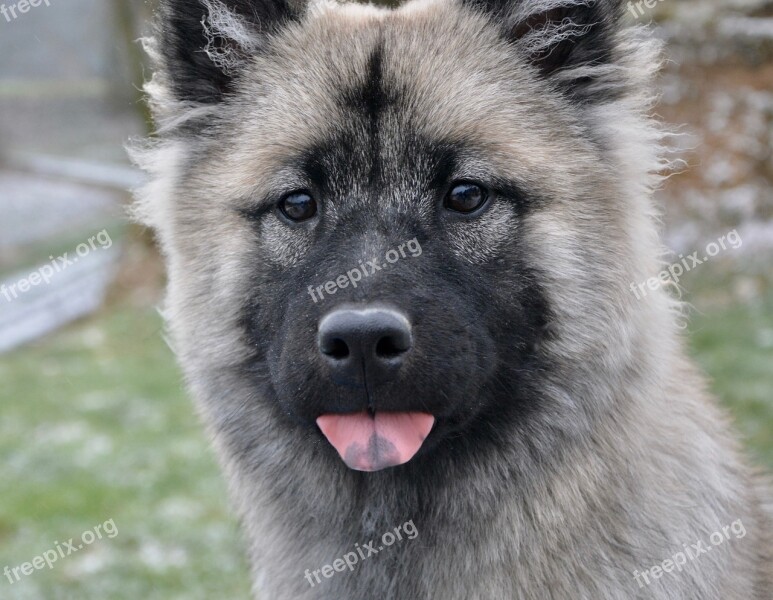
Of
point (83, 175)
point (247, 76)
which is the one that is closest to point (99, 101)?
point (83, 175)

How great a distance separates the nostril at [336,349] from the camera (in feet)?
8.13

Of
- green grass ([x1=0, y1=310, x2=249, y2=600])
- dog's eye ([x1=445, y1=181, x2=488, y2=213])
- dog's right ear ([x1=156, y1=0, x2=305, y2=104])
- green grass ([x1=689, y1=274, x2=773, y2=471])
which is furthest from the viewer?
green grass ([x1=689, y1=274, x2=773, y2=471])

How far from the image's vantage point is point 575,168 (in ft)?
9.45

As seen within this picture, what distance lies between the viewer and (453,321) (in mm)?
2596

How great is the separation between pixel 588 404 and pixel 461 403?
467 millimetres

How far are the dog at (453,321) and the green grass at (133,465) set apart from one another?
5.11 ft

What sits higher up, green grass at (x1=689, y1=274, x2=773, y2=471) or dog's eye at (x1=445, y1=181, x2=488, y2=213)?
dog's eye at (x1=445, y1=181, x2=488, y2=213)

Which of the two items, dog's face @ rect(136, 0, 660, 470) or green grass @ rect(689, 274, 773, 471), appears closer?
dog's face @ rect(136, 0, 660, 470)

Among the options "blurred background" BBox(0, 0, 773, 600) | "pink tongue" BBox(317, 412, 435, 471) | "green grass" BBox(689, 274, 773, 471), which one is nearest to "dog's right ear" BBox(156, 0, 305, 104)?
"blurred background" BBox(0, 0, 773, 600)

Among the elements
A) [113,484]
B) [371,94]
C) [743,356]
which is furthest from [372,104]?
[743,356]

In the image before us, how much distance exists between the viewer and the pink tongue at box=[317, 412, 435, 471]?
2609mm

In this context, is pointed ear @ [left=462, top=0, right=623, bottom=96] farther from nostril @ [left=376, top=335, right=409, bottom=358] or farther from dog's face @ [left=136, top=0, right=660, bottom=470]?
nostril @ [left=376, top=335, right=409, bottom=358]

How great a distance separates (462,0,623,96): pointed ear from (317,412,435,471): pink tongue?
125 centimetres

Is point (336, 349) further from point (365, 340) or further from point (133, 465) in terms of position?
point (133, 465)
